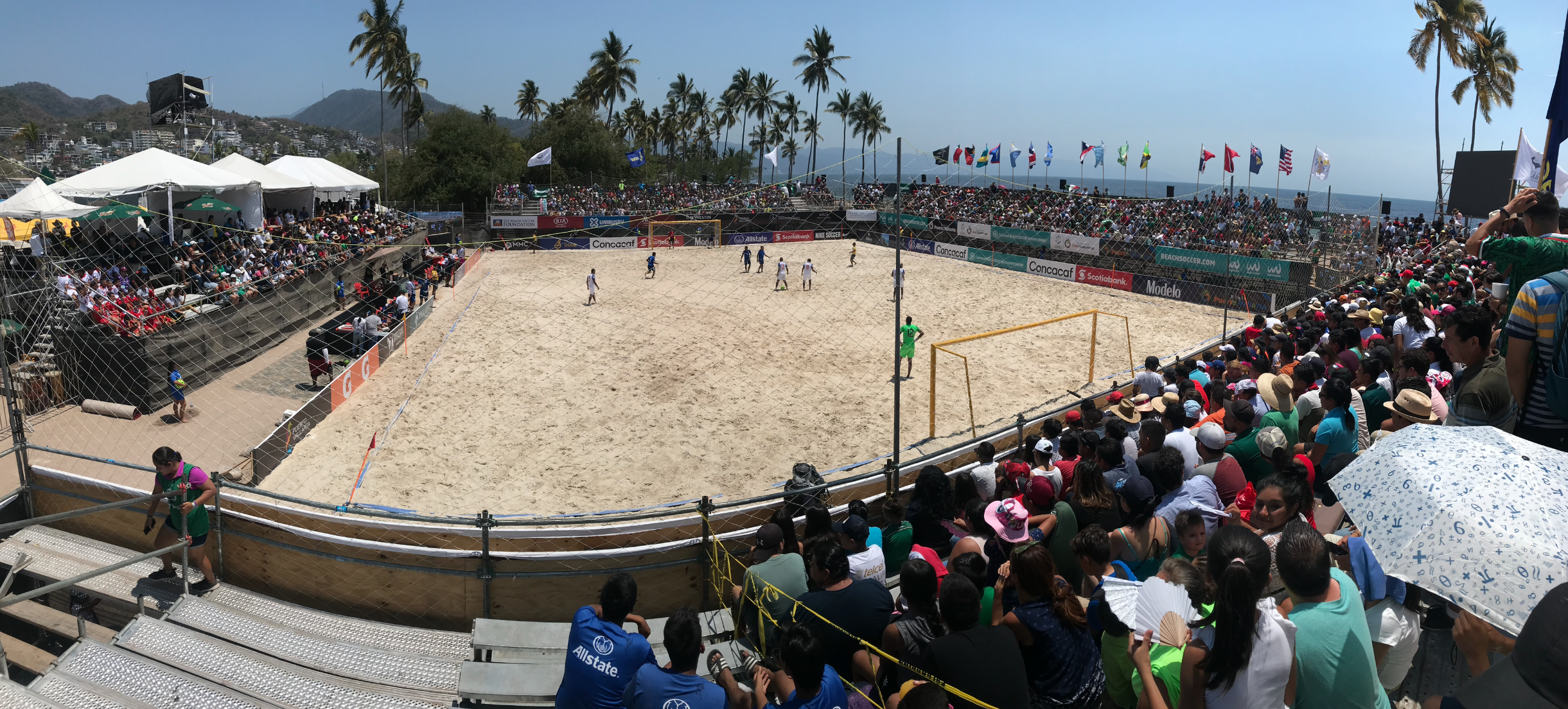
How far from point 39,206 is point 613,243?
22.4m

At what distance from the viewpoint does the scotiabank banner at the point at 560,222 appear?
3950 cm

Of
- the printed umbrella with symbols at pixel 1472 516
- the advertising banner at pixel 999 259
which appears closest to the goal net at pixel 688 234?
the advertising banner at pixel 999 259

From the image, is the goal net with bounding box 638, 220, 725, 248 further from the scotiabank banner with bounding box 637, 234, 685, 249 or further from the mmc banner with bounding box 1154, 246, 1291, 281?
the mmc banner with bounding box 1154, 246, 1291, 281

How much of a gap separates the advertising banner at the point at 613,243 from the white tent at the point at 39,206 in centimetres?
2116

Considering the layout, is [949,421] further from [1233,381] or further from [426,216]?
[426,216]

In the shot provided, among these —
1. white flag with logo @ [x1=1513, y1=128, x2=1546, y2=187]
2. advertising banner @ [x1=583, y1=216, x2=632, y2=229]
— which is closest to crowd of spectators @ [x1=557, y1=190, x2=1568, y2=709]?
white flag with logo @ [x1=1513, y1=128, x2=1546, y2=187]

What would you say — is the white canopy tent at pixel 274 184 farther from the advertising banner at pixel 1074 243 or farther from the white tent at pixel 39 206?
the advertising banner at pixel 1074 243

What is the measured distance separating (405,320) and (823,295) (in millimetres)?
Answer: 12224

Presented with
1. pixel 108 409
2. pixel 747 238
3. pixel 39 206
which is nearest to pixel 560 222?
pixel 747 238

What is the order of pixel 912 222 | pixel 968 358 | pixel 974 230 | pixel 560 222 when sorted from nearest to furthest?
pixel 968 358
pixel 974 230
pixel 912 222
pixel 560 222

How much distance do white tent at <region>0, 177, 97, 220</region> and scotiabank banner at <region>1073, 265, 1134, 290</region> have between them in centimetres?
2728

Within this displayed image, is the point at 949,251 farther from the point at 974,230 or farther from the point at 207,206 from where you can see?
the point at 207,206

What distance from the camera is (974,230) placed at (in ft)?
117

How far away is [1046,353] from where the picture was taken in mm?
18172
